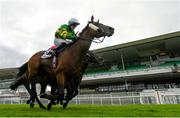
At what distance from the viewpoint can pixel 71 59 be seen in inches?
188

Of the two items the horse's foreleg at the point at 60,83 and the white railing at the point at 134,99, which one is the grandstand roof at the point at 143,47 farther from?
the horse's foreleg at the point at 60,83

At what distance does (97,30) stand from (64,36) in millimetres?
829

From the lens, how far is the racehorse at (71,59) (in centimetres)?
472

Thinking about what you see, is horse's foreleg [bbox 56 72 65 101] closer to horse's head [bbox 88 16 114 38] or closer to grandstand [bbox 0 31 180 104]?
horse's head [bbox 88 16 114 38]

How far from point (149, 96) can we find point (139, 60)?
23620mm

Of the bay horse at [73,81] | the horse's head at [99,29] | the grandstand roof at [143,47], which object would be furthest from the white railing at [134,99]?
the grandstand roof at [143,47]

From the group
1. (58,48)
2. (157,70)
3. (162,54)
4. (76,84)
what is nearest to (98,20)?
(58,48)

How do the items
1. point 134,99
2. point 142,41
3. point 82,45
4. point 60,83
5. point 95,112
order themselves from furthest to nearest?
1. point 142,41
2. point 134,99
3. point 82,45
4. point 60,83
5. point 95,112

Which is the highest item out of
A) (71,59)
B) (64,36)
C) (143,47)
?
(143,47)

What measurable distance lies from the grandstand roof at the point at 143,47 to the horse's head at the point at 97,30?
21320 mm

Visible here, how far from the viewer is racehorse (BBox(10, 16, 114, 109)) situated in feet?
15.5

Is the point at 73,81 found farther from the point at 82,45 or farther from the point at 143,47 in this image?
the point at 143,47

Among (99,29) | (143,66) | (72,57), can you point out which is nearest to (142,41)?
(143,66)

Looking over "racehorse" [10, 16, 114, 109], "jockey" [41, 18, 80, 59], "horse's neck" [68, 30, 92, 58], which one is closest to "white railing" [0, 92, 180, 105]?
"racehorse" [10, 16, 114, 109]
